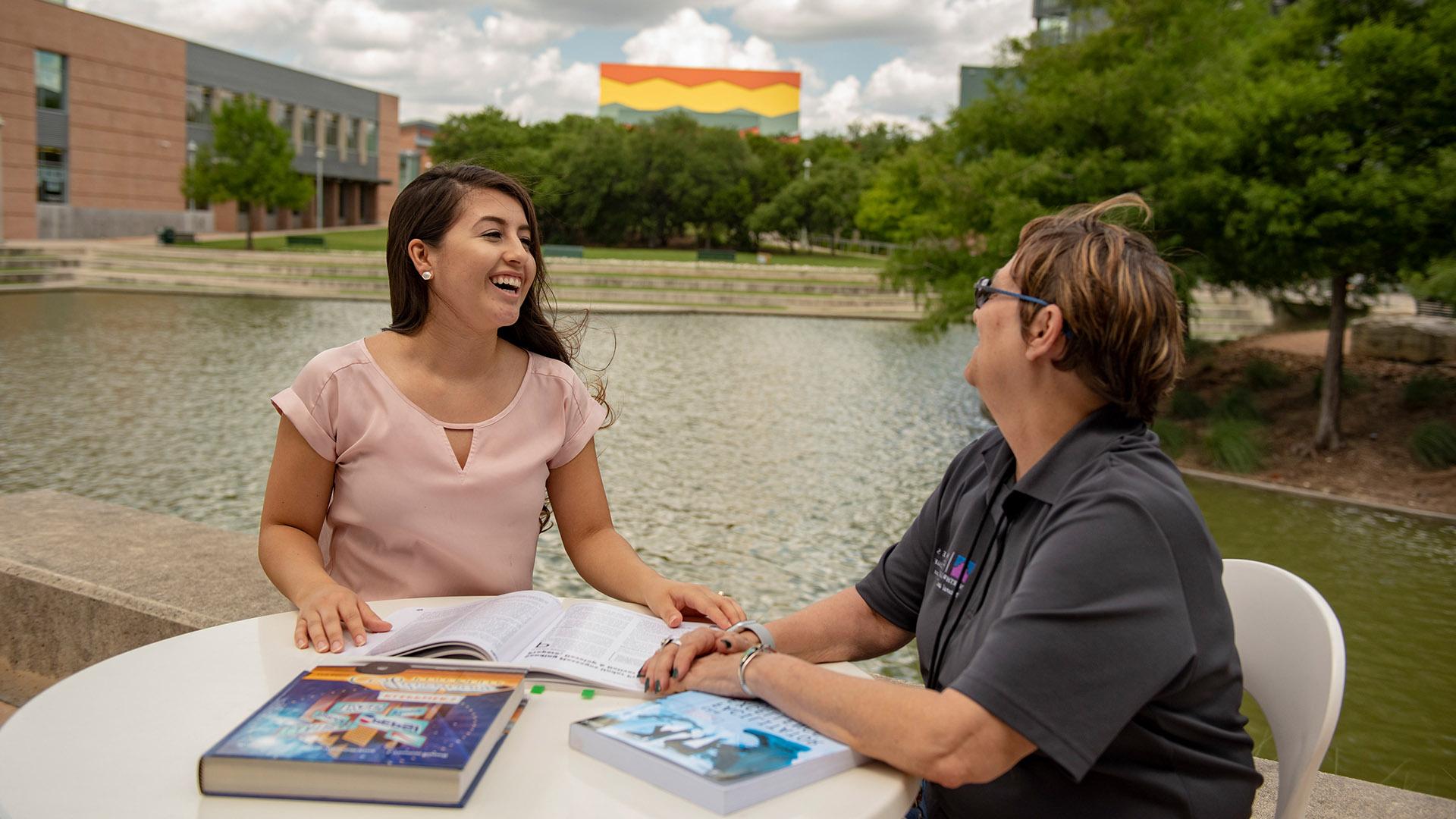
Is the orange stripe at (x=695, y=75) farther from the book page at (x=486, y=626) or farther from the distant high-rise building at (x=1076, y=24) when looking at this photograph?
the book page at (x=486, y=626)

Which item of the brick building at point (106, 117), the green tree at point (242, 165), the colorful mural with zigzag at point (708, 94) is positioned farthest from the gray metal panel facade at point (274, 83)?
the colorful mural with zigzag at point (708, 94)

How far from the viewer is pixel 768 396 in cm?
1353

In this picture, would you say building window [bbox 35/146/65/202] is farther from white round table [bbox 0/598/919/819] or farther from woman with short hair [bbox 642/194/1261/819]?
woman with short hair [bbox 642/194/1261/819]

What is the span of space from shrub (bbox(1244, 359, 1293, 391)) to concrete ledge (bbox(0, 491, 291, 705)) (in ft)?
38.7

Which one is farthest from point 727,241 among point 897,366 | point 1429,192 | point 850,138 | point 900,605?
point 900,605

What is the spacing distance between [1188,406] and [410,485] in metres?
11.4

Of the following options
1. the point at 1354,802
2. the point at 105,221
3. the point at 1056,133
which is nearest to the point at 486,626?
the point at 1354,802

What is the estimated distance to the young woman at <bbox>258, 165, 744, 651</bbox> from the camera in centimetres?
236

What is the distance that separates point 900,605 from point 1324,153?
9690 mm

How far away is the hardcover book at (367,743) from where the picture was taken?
1354 millimetres

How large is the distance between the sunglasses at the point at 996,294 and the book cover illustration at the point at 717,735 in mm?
716

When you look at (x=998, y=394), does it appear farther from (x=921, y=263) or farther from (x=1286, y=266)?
(x=921, y=263)

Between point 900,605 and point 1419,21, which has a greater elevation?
point 1419,21

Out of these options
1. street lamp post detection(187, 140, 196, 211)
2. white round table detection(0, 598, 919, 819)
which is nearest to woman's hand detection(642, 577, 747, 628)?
white round table detection(0, 598, 919, 819)
